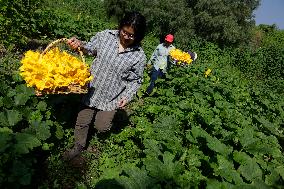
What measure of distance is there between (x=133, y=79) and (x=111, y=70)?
314mm

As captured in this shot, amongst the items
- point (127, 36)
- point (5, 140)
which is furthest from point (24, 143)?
point (127, 36)

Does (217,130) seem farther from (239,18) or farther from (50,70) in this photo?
(239,18)

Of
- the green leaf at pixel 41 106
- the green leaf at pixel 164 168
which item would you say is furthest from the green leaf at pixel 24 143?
the green leaf at pixel 164 168

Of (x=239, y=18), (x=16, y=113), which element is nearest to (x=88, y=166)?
(x=16, y=113)

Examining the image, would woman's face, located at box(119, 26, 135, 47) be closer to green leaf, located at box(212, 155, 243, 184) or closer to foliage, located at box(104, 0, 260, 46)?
green leaf, located at box(212, 155, 243, 184)

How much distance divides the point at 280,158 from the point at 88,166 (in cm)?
222

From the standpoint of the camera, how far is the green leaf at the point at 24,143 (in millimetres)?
3234

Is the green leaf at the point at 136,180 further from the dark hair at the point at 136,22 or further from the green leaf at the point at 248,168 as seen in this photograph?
the dark hair at the point at 136,22

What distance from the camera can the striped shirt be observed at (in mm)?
4625

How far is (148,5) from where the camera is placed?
33.5m

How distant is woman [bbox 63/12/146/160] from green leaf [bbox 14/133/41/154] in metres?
1.13

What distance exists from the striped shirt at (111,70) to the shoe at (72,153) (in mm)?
546

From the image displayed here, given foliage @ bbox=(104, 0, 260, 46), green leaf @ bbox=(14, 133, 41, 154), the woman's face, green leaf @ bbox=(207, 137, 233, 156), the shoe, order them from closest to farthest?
green leaf @ bbox=(14, 133, 41, 154) < green leaf @ bbox=(207, 137, 233, 156) < the woman's face < the shoe < foliage @ bbox=(104, 0, 260, 46)

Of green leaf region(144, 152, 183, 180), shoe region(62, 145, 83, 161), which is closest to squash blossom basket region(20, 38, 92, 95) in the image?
shoe region(62, 145, 83, 161)
